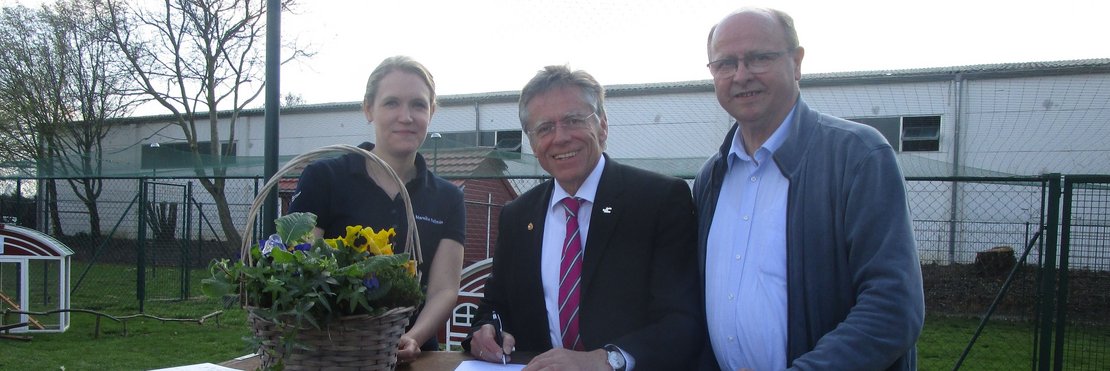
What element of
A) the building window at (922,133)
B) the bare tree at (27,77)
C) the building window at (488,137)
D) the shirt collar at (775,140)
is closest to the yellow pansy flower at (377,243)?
the shirt collar at (775,140)

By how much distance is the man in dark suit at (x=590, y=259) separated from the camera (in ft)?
6.17

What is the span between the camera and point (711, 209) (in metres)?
1.94

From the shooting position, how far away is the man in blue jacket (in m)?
1.51

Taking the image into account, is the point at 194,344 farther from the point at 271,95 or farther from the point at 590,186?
the point at 590,186

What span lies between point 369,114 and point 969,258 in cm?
1070

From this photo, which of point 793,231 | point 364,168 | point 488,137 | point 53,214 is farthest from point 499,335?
point 53,214

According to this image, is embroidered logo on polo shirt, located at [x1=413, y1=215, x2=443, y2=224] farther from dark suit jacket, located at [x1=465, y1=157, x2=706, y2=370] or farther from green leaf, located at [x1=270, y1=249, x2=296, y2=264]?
green leaf, located at [x1=270, y1=249, x2=296, y2=264]

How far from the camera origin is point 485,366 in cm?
205

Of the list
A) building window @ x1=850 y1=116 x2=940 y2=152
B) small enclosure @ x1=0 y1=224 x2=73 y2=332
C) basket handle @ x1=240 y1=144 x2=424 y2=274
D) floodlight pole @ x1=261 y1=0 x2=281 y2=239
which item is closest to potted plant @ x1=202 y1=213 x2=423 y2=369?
basket handle @ x1=240 y1=144 x2=424 y2=274

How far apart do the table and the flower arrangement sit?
498 millimetres

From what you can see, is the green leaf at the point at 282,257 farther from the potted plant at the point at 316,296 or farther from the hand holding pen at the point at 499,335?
the hand holding pen at the point at 499,335

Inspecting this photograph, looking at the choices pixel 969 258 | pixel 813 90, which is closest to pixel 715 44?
pixel 969 258

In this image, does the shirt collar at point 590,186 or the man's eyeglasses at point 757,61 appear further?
the shirt collar at point 590,186

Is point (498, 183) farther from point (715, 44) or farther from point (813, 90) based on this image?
point (813, 90)
